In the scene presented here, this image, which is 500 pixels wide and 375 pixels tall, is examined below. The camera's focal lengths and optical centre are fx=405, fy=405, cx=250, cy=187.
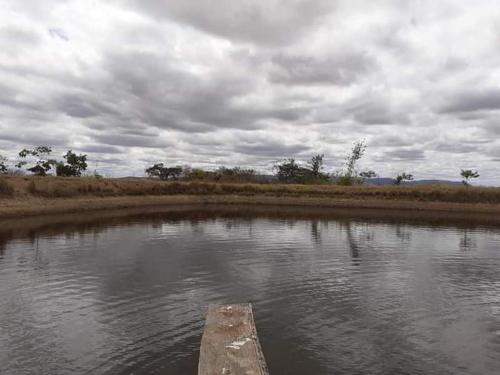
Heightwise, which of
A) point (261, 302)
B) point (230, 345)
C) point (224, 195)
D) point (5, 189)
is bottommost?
point (261, 302)

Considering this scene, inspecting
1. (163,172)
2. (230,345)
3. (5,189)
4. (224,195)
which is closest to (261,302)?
(230,345)

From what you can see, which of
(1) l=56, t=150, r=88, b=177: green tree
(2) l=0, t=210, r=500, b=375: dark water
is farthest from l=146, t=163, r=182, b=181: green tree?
(2) l=0, t=210, r=500, b=375: dark water

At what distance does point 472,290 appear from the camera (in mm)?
16938

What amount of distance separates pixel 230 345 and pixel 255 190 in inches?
2612

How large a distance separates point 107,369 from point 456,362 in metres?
8.70

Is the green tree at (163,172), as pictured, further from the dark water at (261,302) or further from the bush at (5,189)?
the dark water at (261,302)

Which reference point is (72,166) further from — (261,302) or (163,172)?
(261,302)

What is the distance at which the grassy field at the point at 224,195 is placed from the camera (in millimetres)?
50062

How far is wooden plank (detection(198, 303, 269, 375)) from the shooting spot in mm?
8720

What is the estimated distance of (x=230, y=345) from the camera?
988 cm

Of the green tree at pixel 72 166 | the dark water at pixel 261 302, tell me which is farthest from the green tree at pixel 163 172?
the dark water at pixel 261 302

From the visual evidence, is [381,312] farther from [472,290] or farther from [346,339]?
[472,290]

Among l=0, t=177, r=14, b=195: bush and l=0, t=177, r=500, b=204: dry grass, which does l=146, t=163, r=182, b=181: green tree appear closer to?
l=0, t=177, r=500, b=204: dry grass

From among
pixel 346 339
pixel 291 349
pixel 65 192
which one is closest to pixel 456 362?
pixel 346 339
